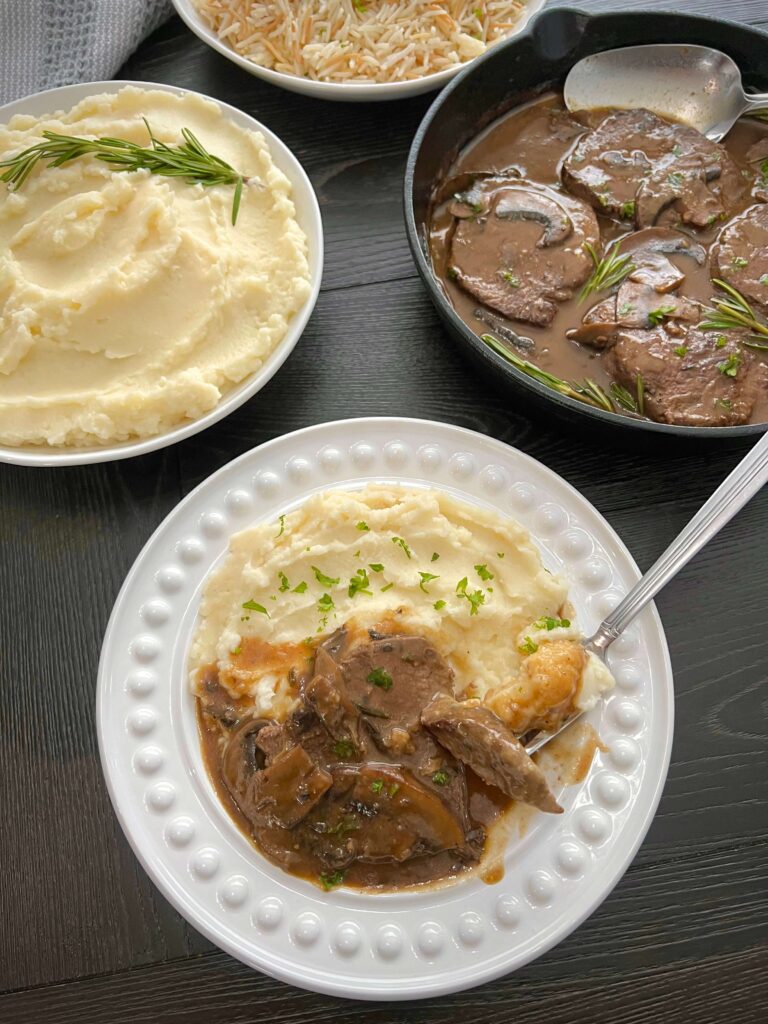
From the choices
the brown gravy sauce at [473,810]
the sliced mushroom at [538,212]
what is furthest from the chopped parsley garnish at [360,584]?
the sliced mushroom at [538,212]

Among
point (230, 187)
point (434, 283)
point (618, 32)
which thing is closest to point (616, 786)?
point (434, 283)

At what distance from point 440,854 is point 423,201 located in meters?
2.47

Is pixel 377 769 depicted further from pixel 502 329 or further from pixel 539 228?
pixel 539 228

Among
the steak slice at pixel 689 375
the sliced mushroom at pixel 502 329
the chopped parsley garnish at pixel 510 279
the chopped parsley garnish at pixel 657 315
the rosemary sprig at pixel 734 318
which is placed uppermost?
the rosemary sprig at pixel 734 318

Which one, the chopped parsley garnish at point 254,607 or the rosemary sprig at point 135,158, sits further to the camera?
the rosemary sprig at point 135,158

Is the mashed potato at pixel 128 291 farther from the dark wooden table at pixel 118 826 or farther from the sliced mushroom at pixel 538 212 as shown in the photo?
the sliced mushroom at pixel 538 212

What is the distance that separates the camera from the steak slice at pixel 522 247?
318cm

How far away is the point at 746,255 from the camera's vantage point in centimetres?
325

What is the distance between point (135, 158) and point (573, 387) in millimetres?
1952

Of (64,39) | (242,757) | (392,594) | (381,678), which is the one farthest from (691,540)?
(64,39)

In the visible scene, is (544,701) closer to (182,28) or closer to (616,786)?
(616,786)

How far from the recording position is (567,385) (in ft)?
9.92

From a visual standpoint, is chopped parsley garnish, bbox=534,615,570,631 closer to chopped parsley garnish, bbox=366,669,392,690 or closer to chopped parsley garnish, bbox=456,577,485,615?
chopped parsley garnish, bbox=456,577,485,615

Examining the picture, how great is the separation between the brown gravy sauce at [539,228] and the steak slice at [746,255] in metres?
0.05
